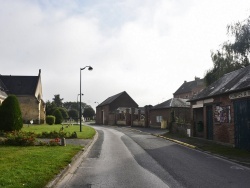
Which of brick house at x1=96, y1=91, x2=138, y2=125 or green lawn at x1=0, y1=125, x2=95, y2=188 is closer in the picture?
green lawn at x1=0, y1=125, x2=95, y2=188

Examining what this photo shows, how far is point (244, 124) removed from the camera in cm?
1869

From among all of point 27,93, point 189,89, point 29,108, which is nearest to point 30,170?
point 29,108

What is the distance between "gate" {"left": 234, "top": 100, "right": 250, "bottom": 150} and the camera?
59.6 ft

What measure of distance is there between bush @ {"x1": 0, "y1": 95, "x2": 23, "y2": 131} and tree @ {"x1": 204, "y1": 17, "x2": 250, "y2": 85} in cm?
2713

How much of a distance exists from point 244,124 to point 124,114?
49.1m

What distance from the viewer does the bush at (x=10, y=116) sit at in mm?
25906

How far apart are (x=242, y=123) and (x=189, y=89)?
7899 centimetres

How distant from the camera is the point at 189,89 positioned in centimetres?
9681

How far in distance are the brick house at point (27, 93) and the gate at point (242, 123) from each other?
48750mm

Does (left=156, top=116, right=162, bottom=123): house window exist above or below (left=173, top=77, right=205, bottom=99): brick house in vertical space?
below

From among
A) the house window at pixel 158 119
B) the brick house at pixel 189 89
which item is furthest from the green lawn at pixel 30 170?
the brick house at pixel 189 89

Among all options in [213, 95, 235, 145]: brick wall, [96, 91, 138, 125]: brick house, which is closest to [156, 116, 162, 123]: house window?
[213, 95, 235, 145]: brick wall

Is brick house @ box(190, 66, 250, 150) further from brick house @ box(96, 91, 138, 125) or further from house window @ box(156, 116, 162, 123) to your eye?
brick house @ box(96, 91, 138, 125)

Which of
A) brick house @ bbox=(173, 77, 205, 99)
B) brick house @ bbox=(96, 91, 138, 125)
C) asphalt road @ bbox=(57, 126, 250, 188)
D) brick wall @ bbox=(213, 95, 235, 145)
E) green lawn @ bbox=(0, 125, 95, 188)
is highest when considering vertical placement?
brick house @ bbox=(173, 77, 205, 99)
